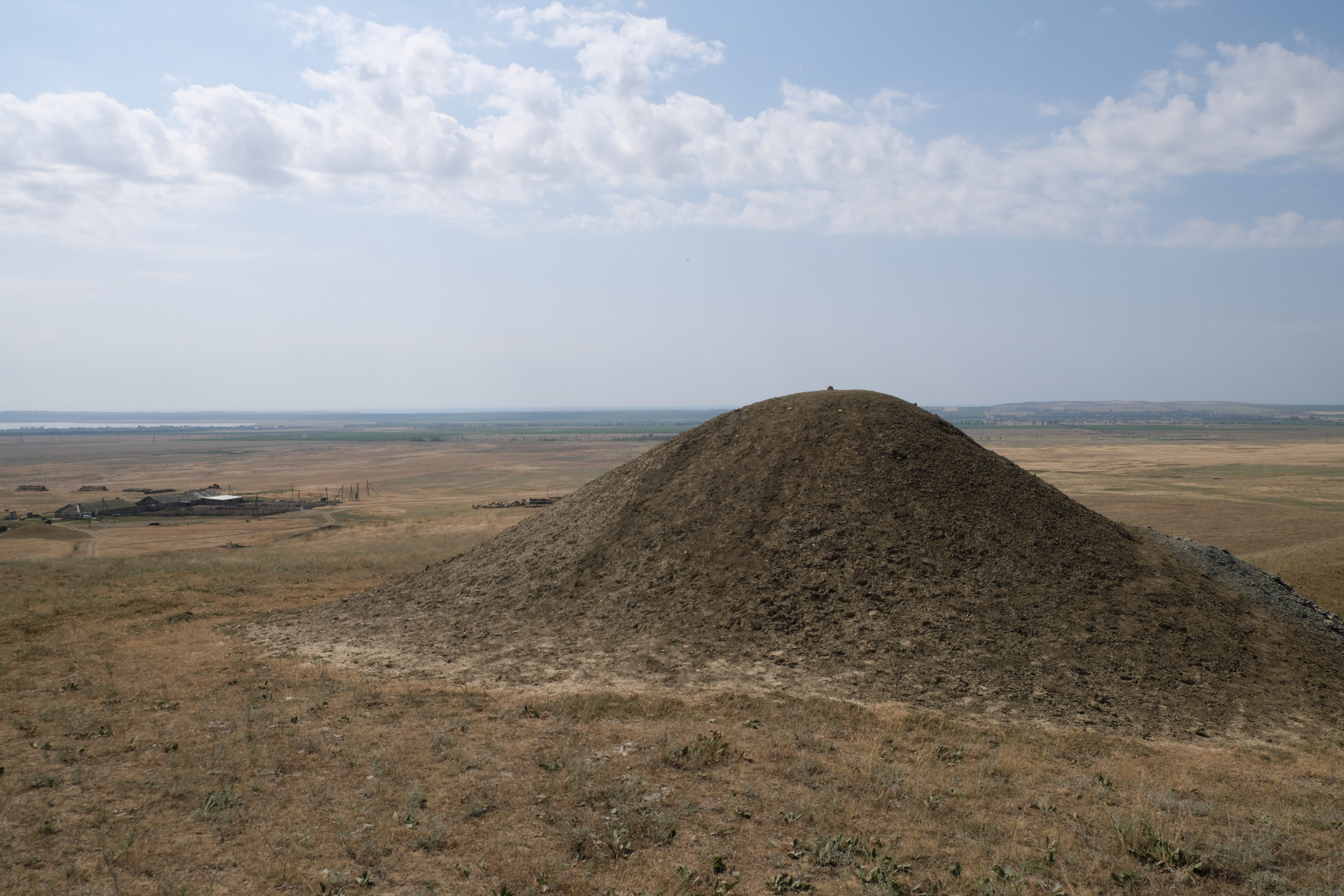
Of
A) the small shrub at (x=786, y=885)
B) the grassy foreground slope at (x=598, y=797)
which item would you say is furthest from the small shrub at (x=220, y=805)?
the small shrub at (x=786, y=885)

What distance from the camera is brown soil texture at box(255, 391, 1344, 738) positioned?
13.7 metres

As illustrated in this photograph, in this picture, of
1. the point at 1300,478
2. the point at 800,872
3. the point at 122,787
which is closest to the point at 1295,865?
the point at 800,872

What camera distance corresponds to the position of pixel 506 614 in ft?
60.2

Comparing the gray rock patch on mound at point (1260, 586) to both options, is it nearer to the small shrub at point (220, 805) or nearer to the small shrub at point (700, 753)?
the small shrub at point (700, 753)

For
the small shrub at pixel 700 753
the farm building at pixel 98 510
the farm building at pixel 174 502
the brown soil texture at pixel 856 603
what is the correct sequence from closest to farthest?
1. the small shrub at pixel 700 753
2. the brown soil texture at pixel 856 603
3. the farm building at pixel 98 510
4. the farm building at pixel 174 502

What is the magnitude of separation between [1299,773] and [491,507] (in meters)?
54.2

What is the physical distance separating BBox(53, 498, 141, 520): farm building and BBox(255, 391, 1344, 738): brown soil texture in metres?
50.3

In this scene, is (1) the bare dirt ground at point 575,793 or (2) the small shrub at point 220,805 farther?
(2) the small shrub at point 220,805

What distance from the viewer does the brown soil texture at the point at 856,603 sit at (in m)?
13.7

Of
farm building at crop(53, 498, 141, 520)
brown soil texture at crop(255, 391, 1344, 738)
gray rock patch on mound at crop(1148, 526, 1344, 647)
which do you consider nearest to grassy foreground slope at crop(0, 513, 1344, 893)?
brown soil texture at crop(255, 391, 1344, 738)

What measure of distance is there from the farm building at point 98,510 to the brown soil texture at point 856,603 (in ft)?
165

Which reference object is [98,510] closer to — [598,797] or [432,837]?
[432,837]

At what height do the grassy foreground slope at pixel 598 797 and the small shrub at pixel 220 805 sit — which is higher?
the small shrub at pixel 220 805

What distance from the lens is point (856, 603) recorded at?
16078 millimetres
